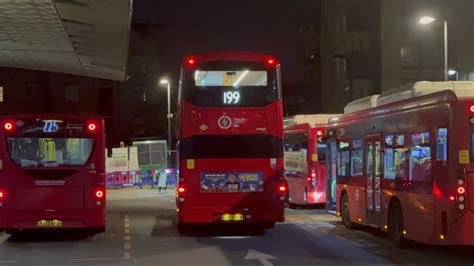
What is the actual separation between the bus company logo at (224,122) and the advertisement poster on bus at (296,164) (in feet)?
22.9

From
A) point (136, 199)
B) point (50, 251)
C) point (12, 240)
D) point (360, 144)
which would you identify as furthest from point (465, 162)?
point (136, 199)

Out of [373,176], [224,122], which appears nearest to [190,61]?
[224,122]

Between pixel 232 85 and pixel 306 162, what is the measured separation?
284 inches

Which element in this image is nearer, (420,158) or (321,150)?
(420,158)

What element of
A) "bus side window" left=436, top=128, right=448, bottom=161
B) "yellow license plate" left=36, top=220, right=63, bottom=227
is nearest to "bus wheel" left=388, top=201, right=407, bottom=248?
"bus side window" left=436, top=128, right=448, bottom=161

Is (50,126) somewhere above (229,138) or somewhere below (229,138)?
above

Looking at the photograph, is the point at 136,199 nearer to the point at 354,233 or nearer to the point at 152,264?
the point at 354,233

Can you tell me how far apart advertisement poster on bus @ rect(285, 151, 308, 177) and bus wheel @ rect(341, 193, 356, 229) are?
5075mm

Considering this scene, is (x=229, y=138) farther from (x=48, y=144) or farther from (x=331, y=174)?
(x=331, y=174)

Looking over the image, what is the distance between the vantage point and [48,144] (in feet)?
47.9

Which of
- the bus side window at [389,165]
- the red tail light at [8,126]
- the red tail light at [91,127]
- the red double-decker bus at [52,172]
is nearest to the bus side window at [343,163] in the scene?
the bus side window at [389,165]

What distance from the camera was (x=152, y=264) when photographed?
11.2 m

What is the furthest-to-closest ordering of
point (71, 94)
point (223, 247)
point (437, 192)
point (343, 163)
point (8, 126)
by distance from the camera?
point (71, 94) → point (343, 163) → point (8, 126) → point (223, 247) → point (437, 192)

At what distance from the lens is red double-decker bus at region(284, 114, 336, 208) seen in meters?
21.5
